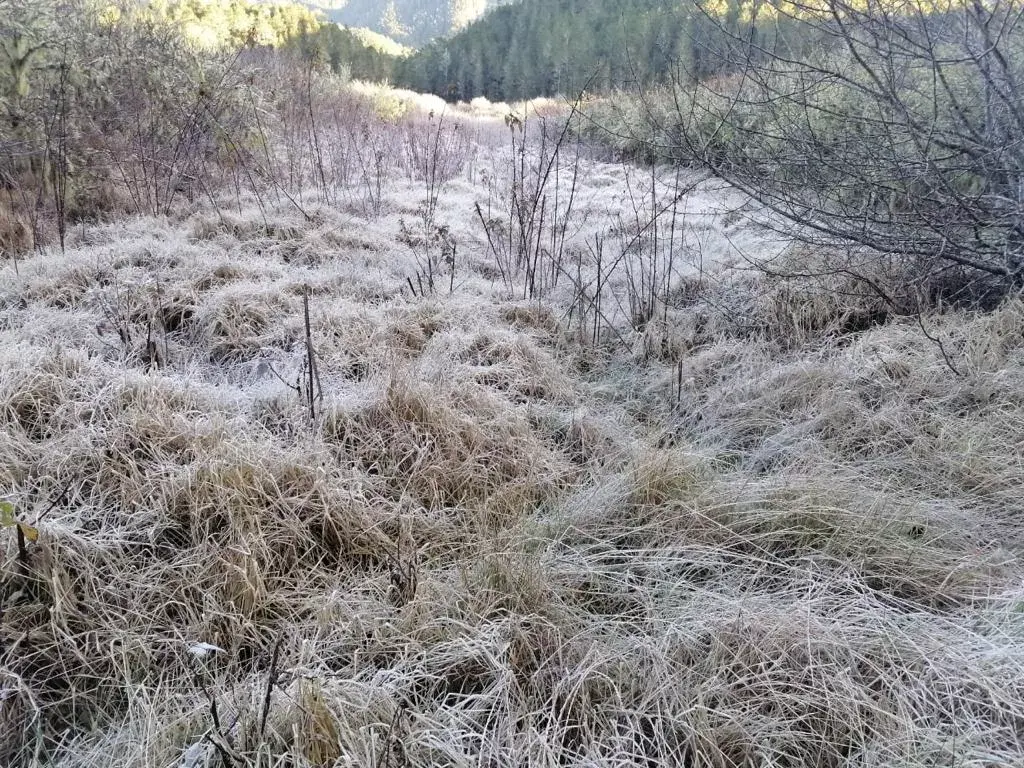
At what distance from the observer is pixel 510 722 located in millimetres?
1233

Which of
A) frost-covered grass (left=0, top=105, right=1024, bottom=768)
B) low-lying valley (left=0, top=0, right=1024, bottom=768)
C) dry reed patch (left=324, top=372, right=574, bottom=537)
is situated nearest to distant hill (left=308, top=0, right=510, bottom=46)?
low-lying valley (left=0, top=0, right=1024, bottom=768)

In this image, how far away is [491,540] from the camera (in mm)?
1780

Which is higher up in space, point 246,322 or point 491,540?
point 246,322

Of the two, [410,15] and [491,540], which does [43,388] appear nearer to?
[491,540]

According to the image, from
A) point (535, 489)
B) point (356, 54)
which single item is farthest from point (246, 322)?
point (356, 54)

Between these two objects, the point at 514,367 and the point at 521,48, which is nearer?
the point at 514,367

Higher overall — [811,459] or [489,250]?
[489,250]

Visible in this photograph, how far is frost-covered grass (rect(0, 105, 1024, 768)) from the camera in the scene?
124cm

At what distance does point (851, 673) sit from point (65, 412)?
2391mm

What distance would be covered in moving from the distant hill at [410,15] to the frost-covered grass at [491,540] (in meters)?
81.6

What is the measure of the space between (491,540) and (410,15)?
361 feet

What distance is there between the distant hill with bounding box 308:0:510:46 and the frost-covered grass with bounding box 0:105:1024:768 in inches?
3213

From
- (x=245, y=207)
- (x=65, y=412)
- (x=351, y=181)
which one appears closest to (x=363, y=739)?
(x=65, y=412)

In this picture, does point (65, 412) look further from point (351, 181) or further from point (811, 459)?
point (351, 181)
